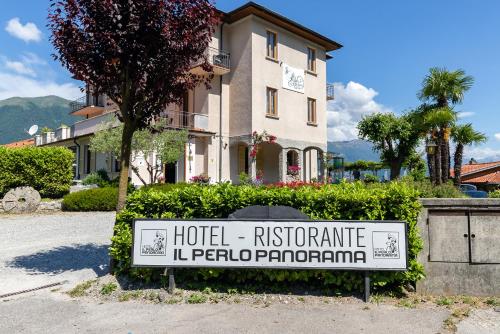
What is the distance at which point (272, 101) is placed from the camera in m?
23.7

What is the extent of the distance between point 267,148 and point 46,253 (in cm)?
1852

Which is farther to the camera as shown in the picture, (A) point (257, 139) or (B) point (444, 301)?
(A) point (257, 139)

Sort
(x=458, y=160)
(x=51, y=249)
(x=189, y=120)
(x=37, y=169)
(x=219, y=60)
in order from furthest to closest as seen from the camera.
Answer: (x=458, y=160)
(x=219, y=60)
(x=189, y=120)
(x=37, y=169)
(x=51, y=249)

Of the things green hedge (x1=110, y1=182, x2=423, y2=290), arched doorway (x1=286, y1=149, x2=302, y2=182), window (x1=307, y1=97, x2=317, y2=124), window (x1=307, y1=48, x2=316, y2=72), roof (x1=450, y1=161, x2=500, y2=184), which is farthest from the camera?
roof (x1=450, y1=161, x2=500, y2=184)

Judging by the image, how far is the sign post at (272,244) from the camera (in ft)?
16.5

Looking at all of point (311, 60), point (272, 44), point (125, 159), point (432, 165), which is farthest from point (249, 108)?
point (125, 159)

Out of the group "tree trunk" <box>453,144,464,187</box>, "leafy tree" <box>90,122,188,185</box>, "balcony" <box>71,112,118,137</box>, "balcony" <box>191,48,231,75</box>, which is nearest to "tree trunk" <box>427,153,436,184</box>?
"tree trunk" <box>453,144,464,187</box>

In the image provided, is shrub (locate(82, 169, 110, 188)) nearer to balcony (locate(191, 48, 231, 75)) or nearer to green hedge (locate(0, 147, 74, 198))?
green hedge (locate(0, 147, 74, 198))

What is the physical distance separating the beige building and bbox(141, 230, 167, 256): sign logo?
15309mm

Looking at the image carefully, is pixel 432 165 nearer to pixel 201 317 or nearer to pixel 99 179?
pixel 99 179

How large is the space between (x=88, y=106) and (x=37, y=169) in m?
15.4

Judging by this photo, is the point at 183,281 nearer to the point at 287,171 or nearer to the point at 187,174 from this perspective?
the point at 187,174

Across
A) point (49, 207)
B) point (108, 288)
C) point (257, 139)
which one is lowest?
point (108, 288)

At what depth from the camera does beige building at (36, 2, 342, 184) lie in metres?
22.0
